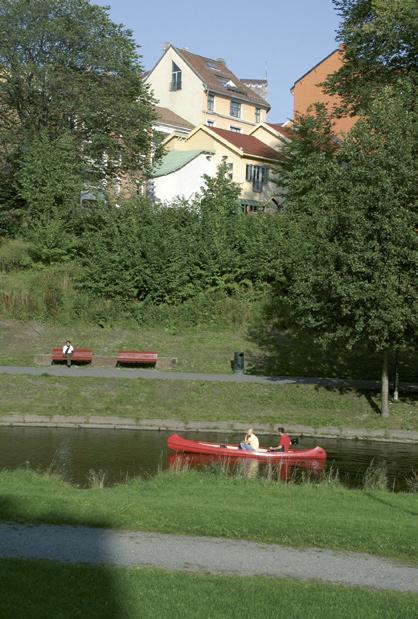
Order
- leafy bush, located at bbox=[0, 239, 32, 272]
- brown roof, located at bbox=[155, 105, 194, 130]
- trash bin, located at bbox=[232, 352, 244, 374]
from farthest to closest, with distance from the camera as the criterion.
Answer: brown roof, located at bbox=[155, 105, 194, 130], leafy bush, located at bbox=[0, 239, 32, 272], trash bin, located at bbox=[232, 352, 244, 374]

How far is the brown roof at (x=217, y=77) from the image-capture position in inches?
3179

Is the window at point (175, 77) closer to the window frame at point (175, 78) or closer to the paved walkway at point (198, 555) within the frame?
the window frame at point (175, 78)

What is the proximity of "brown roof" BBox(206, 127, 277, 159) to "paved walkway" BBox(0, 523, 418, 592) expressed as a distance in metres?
56.2

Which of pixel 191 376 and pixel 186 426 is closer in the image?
pixel 186 426

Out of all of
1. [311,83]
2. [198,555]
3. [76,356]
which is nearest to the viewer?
[198,555]

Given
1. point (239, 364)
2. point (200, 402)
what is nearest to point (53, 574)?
point (200, 402)

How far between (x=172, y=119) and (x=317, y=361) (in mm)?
45387

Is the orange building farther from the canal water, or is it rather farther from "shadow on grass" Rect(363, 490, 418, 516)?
"shadow on grass" Rect(363, 490, 418, 516)

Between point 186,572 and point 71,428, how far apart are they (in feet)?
58.0

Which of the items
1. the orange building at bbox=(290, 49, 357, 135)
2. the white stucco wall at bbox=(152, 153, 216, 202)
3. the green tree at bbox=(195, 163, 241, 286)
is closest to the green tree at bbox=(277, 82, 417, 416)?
the green tree at bbox=(195, 163, 241, 286)

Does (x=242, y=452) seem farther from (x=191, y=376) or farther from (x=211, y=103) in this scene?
(x=211, y=103)

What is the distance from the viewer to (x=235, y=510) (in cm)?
1296

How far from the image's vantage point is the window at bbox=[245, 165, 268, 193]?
66.4 meters

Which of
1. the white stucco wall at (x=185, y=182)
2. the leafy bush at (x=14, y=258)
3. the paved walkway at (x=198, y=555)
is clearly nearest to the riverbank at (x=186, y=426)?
the paved walkway at (x=198, y=555)
